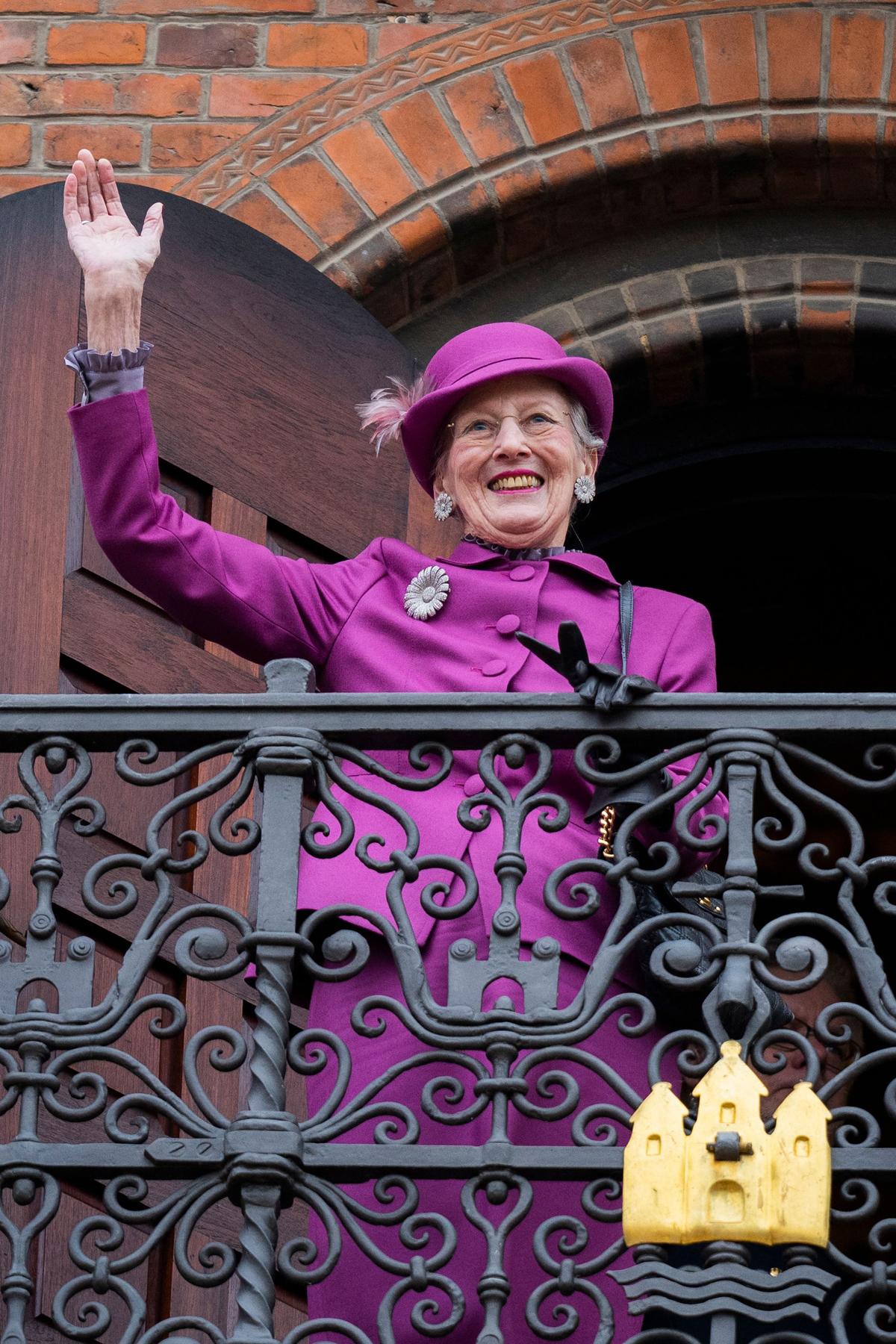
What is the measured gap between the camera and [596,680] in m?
3.62

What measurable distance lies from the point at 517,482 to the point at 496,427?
119 mm

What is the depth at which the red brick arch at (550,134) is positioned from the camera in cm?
544

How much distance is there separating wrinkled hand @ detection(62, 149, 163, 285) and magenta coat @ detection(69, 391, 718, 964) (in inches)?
8.1

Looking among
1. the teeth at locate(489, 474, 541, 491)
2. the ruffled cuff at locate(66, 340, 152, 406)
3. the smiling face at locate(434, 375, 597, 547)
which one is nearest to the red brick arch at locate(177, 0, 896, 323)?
the smiling face at locate(434, 375, 597, 547)

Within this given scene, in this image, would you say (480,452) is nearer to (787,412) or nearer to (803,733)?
(803,733)

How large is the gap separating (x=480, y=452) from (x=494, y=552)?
181 mm

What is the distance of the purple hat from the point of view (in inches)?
166

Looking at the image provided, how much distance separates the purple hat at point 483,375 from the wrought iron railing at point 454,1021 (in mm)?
707

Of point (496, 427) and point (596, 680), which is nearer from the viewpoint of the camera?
point (596, 680)

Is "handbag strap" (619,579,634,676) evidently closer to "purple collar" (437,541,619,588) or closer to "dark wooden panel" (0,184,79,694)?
"purple collar" (437,541,619,588)

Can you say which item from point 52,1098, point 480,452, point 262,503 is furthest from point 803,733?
point 262,503

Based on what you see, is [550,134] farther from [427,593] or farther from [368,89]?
[427,593]

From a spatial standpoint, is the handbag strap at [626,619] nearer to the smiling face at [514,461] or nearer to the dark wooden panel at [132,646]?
the smiling face at [514,461]

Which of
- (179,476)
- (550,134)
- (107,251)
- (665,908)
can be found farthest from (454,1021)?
(550,134)
